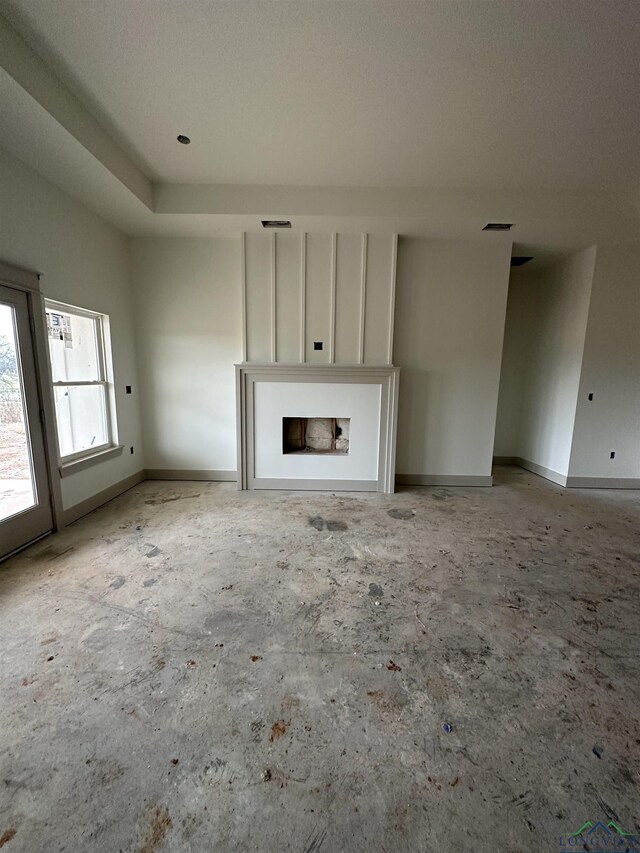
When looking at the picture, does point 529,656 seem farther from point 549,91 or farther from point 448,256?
point 448,256

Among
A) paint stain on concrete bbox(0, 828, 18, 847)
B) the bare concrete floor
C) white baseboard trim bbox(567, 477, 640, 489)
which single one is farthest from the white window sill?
white baseboard trim bbox(567, 477, 640, 489)

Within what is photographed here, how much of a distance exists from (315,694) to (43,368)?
3174 millimetres

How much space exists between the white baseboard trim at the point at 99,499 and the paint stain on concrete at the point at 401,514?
123 inches

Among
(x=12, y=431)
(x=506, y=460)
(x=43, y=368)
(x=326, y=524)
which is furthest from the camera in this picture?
(x=506, y=460)

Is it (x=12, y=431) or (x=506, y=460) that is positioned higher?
(x=12, y=431)

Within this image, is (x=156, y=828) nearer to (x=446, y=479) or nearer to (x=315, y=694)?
(x=315, y=694)

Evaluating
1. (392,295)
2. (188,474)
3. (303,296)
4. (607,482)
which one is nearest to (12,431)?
(188,474)

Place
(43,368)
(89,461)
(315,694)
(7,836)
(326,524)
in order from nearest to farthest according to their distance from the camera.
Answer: (7,836) → (315,694) → (43,368) → (326,524) → (89,461)

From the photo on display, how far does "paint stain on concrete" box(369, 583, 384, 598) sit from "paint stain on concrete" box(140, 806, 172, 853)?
4.64 feet

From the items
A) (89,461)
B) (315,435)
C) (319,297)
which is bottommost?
(89,461)

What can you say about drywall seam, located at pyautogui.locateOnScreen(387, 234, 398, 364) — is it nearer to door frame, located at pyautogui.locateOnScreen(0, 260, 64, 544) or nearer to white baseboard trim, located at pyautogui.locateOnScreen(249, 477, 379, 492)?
white baseboard trim, located at pyautogui.locateOnScreen(249, 477, 379, 492)

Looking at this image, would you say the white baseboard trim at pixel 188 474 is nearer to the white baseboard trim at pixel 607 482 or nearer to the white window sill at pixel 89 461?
the white window sill at pixel 89 461

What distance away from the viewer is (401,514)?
11.5ft

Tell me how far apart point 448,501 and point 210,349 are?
3.54 metres
